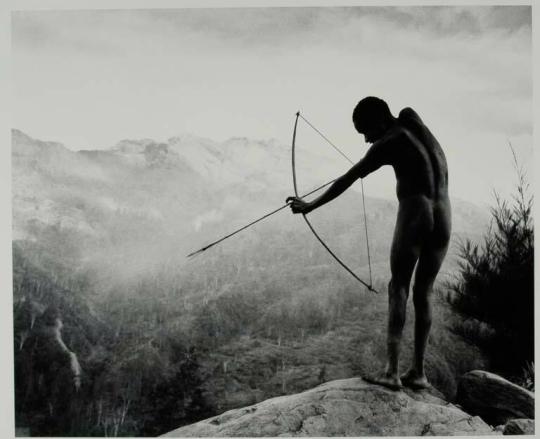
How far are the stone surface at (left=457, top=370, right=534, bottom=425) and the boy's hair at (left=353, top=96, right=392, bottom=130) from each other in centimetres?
193

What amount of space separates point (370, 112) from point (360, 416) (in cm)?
177

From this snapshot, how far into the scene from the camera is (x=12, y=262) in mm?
4898

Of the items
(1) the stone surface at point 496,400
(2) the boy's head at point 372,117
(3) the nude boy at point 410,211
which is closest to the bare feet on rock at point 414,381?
(3) the nude boy at point 410,211

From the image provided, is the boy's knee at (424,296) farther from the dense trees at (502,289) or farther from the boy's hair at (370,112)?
the dense trees at (502,289)

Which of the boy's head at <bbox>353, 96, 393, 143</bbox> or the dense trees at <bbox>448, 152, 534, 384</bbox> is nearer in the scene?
the boy's head at <bbox>353, 96, 393, 143</bbox>

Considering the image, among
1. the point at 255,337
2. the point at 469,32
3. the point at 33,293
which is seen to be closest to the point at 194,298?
the point at 255,337

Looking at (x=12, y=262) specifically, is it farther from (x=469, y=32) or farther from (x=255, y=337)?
(x=469, y=32)

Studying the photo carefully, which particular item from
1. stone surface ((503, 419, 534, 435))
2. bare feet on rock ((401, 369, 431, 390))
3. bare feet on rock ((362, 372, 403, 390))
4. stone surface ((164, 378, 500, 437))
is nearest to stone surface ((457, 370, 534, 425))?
stone surface ((503, 419, 534, 435))

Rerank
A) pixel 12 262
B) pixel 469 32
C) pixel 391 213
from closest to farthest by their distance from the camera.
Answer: pixel 12 262 → pixel 469 32 → pixel 391 213

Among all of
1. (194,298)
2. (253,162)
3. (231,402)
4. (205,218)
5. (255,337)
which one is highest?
(253,162)

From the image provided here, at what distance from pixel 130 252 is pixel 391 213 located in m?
2.50

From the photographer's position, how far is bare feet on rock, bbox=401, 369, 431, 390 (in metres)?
3.55

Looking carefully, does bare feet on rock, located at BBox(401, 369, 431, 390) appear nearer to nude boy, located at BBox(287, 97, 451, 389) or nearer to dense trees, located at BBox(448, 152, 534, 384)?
nude boy, located at BBox(287, 97, 451, 389)

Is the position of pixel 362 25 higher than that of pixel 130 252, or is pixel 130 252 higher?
pixel 362 25
